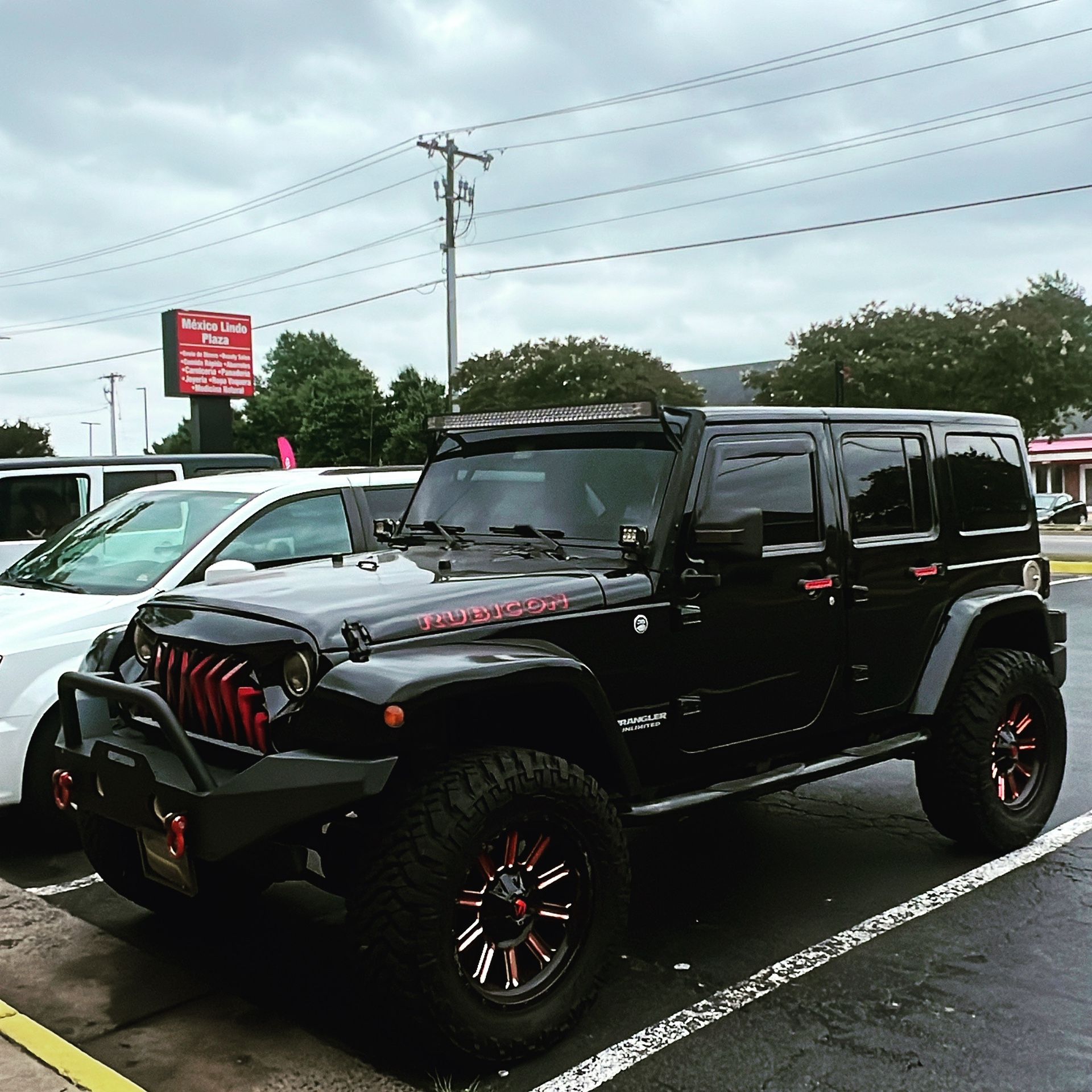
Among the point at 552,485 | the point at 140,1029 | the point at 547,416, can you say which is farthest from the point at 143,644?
the point at 547,416

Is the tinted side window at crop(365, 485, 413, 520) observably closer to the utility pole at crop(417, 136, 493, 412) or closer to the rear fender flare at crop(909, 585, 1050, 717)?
the rear fender flare at crop(909, 585, 1050, 717)

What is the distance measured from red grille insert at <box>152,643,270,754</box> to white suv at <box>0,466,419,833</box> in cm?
107

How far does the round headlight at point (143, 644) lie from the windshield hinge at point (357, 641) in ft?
3.08

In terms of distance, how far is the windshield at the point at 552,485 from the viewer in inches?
174

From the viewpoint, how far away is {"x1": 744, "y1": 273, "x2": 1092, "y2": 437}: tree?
33.1 metres

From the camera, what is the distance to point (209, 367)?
35.1 metres

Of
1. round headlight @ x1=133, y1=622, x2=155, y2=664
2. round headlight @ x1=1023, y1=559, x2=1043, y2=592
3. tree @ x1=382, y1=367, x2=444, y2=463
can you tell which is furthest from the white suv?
tree @ x1=382, y1=367, x2=444, y2=463

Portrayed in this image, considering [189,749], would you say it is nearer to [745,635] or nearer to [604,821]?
[604,821]

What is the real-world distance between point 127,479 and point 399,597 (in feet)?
22.4

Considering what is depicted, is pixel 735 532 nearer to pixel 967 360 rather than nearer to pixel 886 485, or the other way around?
pixel 886 485

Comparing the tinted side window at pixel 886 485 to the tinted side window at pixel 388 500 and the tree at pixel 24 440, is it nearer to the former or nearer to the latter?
the tinted side window at pixel 388 500

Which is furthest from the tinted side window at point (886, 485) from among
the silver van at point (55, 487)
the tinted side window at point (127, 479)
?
the tinted side window at point (127, 479)

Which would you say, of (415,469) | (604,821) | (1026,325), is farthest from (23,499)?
(1026,325)

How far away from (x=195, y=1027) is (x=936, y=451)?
3.76 metres
